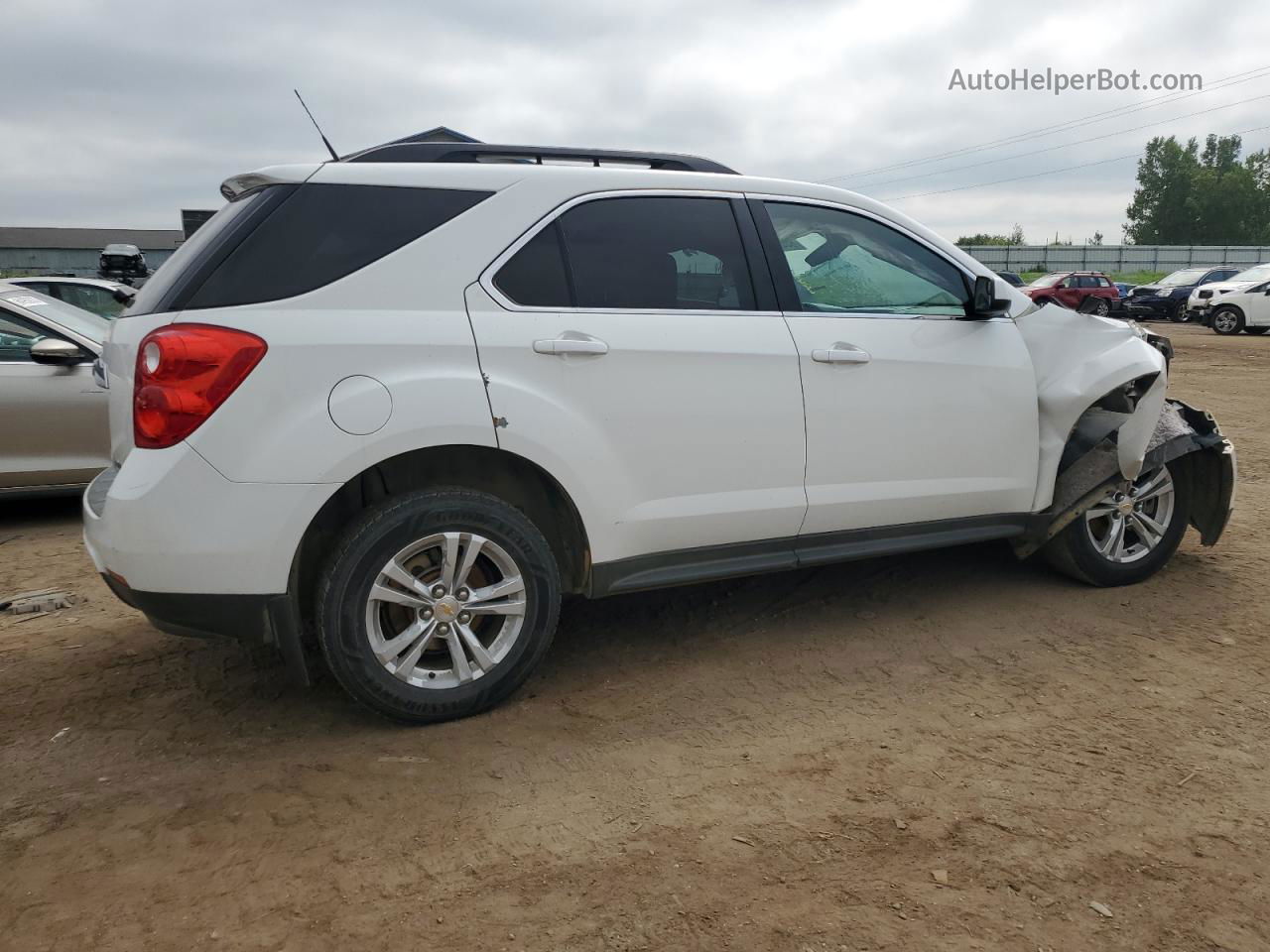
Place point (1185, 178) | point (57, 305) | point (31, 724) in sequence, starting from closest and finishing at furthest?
1. point (31, 724)
2. point (57, 305)
3. point (1185, 178)

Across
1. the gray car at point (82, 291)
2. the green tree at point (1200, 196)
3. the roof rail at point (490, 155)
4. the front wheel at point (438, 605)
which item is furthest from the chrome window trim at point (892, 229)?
the green tree at point (1200, 196)

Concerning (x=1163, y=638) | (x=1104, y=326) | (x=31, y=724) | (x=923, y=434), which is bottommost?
(x=1163, y=638)

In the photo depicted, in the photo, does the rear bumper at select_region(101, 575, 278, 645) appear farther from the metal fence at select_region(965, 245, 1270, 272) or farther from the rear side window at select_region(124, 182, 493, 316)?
the metal fence at select_region(965, 245, 1270, 272)

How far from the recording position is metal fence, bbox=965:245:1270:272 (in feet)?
167

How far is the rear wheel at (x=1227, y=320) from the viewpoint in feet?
79.8

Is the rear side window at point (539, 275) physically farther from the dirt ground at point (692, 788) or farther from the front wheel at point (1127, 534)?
the front wheel at point (1127, 534)

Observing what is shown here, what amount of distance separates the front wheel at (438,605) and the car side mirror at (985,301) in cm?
212

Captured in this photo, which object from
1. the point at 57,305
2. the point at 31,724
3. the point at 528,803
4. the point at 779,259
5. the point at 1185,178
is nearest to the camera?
the point at 528,803

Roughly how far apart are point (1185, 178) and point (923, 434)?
342 ft

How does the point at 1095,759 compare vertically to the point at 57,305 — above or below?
below

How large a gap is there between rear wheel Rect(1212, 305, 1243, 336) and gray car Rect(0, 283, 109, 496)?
2582 centimetres

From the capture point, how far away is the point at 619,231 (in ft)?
11.7

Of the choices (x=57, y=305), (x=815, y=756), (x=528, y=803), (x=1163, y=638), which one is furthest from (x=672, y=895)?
(x=57, y=305)

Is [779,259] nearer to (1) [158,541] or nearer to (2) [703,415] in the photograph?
(2) [703,415]
